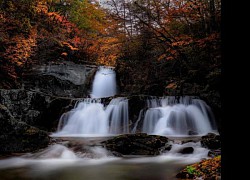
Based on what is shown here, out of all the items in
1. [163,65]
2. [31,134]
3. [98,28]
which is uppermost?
[98,28]

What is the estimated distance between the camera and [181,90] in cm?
1464

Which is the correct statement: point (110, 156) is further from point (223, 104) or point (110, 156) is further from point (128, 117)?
point (223, 104)

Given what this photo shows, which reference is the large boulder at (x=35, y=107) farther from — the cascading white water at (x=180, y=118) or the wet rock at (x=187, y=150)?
the wet rock at (x=187, y=150)

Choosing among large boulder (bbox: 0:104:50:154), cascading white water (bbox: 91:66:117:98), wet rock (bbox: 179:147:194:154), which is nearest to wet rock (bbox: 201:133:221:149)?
wet rock (bbox: 179:147:194:154)

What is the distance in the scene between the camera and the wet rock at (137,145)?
7719 millimetres

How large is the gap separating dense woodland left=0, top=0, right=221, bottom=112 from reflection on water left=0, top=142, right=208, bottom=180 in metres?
6.49

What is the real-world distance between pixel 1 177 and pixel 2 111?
11.4 feet

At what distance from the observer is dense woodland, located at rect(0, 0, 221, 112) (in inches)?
518

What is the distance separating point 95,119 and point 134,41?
751cm

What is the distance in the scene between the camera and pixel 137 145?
7.91m

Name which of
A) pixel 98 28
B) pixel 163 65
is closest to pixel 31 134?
pixel 163 65

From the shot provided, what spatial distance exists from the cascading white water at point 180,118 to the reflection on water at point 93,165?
11.3 ft

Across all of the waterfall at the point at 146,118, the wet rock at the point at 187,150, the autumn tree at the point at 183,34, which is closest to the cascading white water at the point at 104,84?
the autumn tree at the point at 183,34

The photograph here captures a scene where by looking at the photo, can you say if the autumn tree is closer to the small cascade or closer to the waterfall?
the waterfall
